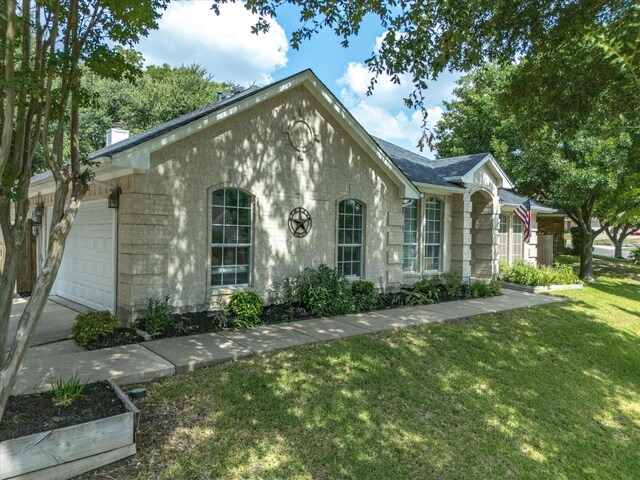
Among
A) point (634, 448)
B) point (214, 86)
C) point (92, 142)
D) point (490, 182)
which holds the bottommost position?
point (634, 448)

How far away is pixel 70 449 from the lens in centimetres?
346

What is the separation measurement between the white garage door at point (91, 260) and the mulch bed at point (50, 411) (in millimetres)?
4041

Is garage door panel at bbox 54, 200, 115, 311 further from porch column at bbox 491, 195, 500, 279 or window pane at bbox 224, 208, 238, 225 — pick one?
porch column at bbox 491, 195, 500, 279

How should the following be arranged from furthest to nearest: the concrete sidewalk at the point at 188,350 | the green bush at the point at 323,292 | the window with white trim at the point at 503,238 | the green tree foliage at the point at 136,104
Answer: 1. the green tree foliage at the point at 136,104
2. the window with white trim at the point at 503,238
3. the green bush at the point at 323,292
4. the concrete sidewalk at the point at 188,350

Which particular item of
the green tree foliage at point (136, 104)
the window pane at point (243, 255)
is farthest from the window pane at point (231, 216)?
the green tree foliage at point (136, 104)

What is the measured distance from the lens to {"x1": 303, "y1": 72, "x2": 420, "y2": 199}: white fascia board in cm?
959

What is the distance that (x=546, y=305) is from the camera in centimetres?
1145

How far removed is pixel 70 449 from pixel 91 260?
6.63m

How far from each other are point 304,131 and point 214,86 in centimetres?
2349

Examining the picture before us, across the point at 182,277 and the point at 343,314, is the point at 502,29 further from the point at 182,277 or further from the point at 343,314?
the point at 182,277

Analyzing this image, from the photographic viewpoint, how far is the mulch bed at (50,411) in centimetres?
356

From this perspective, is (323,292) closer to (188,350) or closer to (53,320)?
(188,350)

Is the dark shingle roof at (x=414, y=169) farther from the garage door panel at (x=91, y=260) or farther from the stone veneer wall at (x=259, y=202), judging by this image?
the garage door panel at (x=91, y=260)

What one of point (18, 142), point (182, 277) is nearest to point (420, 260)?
point (182, 277)
